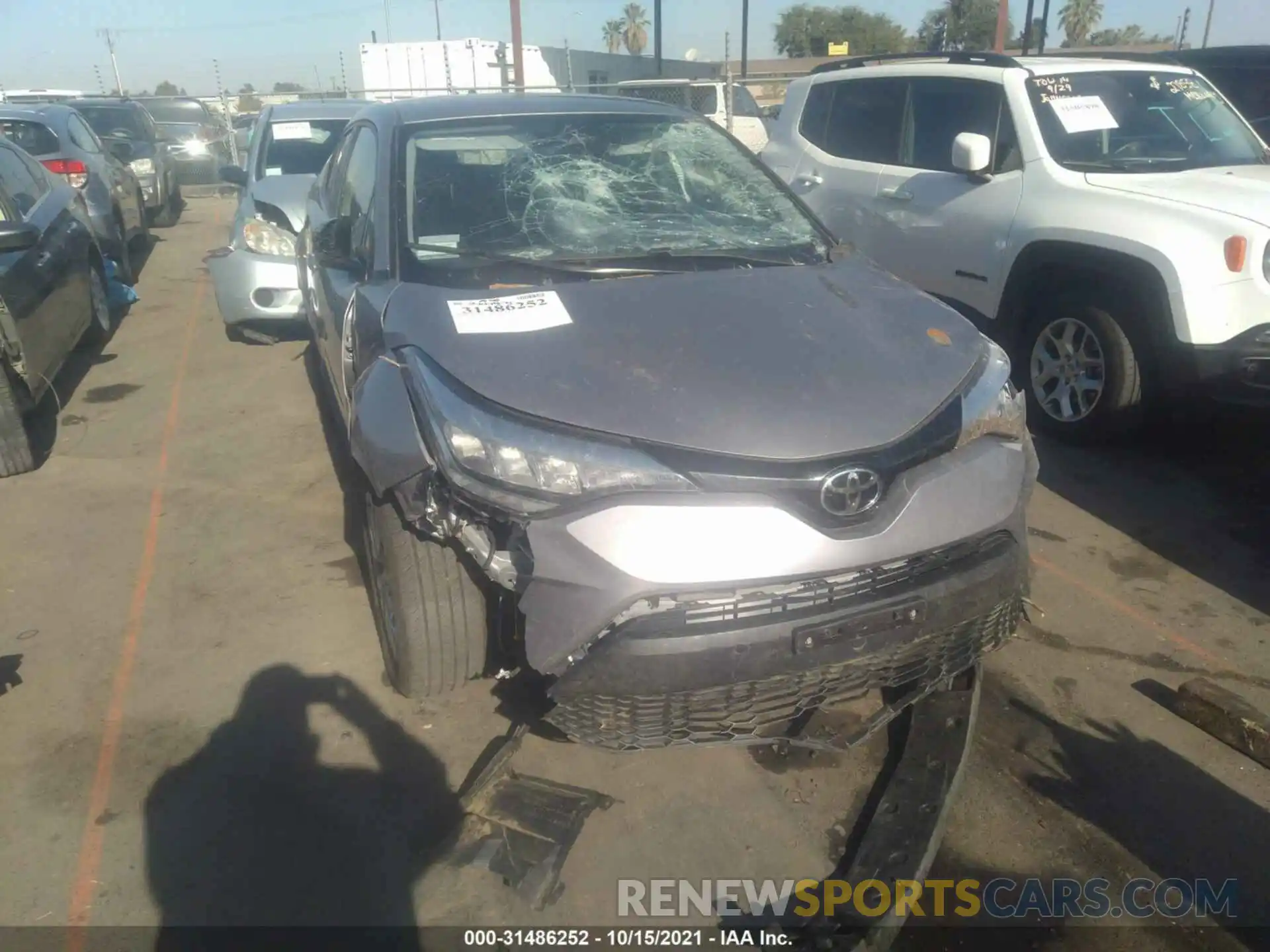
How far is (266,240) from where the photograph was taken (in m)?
6.43

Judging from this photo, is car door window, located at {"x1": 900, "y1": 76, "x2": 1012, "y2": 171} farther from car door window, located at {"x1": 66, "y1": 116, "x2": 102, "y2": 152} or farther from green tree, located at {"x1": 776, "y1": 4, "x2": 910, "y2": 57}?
green tree, located at {"x1": 776, "y1": 4, "x2": 910, "y2": 57}

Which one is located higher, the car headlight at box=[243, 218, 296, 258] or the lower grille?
the car headlight at box=[243, 218, 296, 258]

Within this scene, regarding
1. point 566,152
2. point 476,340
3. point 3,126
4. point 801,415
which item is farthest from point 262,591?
point 3,126

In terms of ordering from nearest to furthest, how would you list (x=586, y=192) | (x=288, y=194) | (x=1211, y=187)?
(x=586, y=192) < (x=1211, y=187) < (x=288, y=194)

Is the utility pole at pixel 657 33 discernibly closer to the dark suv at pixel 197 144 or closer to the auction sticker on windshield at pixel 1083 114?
the dark suv at pixel 197 144

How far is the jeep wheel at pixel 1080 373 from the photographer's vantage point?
4.60 m

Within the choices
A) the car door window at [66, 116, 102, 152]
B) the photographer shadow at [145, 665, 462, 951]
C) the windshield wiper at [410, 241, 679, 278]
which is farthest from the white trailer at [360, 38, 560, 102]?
the photographer shadow at [145, 665, 462, 951]

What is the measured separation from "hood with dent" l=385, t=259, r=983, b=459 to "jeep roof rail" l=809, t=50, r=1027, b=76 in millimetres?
3179

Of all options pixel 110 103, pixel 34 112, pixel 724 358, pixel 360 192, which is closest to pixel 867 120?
pixel 360 192

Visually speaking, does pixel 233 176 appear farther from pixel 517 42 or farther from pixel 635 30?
pixel 635 30

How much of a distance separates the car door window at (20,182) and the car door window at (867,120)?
4972mm

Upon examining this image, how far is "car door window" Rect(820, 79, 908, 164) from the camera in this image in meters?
6.02

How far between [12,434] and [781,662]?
13.8ft

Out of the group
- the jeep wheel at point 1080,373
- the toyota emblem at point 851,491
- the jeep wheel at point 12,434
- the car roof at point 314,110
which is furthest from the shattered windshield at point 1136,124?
the car roof at point 314,110
